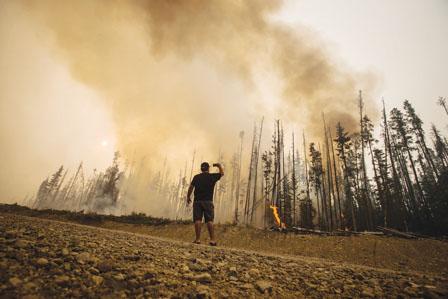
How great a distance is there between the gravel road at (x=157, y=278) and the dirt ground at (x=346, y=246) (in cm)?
699

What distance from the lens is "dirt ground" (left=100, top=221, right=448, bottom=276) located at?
8016 millimetres

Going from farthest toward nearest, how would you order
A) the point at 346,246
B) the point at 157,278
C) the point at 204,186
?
the point at 346,246 → the point at 204,186 → the point at 157,278

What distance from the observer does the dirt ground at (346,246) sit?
26.3 ft

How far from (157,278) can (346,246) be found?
10.3 metres

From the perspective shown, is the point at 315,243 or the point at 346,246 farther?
the point at 315,243

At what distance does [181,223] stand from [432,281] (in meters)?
12.3

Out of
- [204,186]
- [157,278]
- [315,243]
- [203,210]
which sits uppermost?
[204,186]

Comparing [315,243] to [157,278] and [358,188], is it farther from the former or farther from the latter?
[358,188]

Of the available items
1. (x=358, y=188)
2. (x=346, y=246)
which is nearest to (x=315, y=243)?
(x=346, y=246)

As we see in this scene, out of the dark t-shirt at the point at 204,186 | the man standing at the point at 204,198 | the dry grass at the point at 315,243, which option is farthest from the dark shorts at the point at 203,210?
the dry grass at the point at 315,243

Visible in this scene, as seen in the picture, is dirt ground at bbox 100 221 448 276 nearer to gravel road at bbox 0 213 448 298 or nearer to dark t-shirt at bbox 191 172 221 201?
dark t-shirt at bbox 191 172 221 201

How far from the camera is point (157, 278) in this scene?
2203 mm

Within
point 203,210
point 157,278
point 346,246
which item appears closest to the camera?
point 157,278

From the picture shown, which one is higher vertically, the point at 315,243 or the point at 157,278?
the point at 315,243
